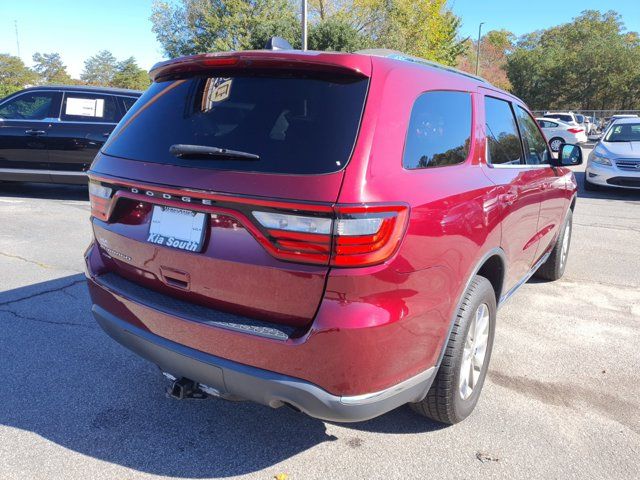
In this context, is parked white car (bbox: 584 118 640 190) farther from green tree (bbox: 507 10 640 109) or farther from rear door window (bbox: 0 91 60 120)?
green tree (bbox: 507 10 640 109)

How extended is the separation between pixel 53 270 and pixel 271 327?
13.1 feet

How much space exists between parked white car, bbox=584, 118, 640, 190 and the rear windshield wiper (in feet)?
34.8

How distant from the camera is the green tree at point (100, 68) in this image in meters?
85.7

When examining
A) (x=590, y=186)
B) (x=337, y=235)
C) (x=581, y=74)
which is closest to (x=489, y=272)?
(x=337, y=235)

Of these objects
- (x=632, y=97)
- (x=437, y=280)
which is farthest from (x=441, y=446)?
(x=632, y=97)

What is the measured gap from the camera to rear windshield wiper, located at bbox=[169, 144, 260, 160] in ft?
7.01

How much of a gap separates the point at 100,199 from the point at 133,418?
1.19 meters

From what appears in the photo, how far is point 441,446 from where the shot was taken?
2.63 meters

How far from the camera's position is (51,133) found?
8977 millimetres

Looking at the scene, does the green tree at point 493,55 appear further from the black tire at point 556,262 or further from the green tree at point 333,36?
the black tire at point 556,262

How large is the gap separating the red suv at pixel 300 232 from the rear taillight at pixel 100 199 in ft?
0.04

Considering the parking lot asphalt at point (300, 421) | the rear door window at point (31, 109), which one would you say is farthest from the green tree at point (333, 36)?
the parking lot asphalt at point (300, 421)

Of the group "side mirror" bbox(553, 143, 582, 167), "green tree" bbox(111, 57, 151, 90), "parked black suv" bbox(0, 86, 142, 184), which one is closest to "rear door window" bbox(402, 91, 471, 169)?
"side mirror" bbox(553, 143, 582, 167)

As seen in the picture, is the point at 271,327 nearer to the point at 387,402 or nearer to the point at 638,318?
the point at 387,402
